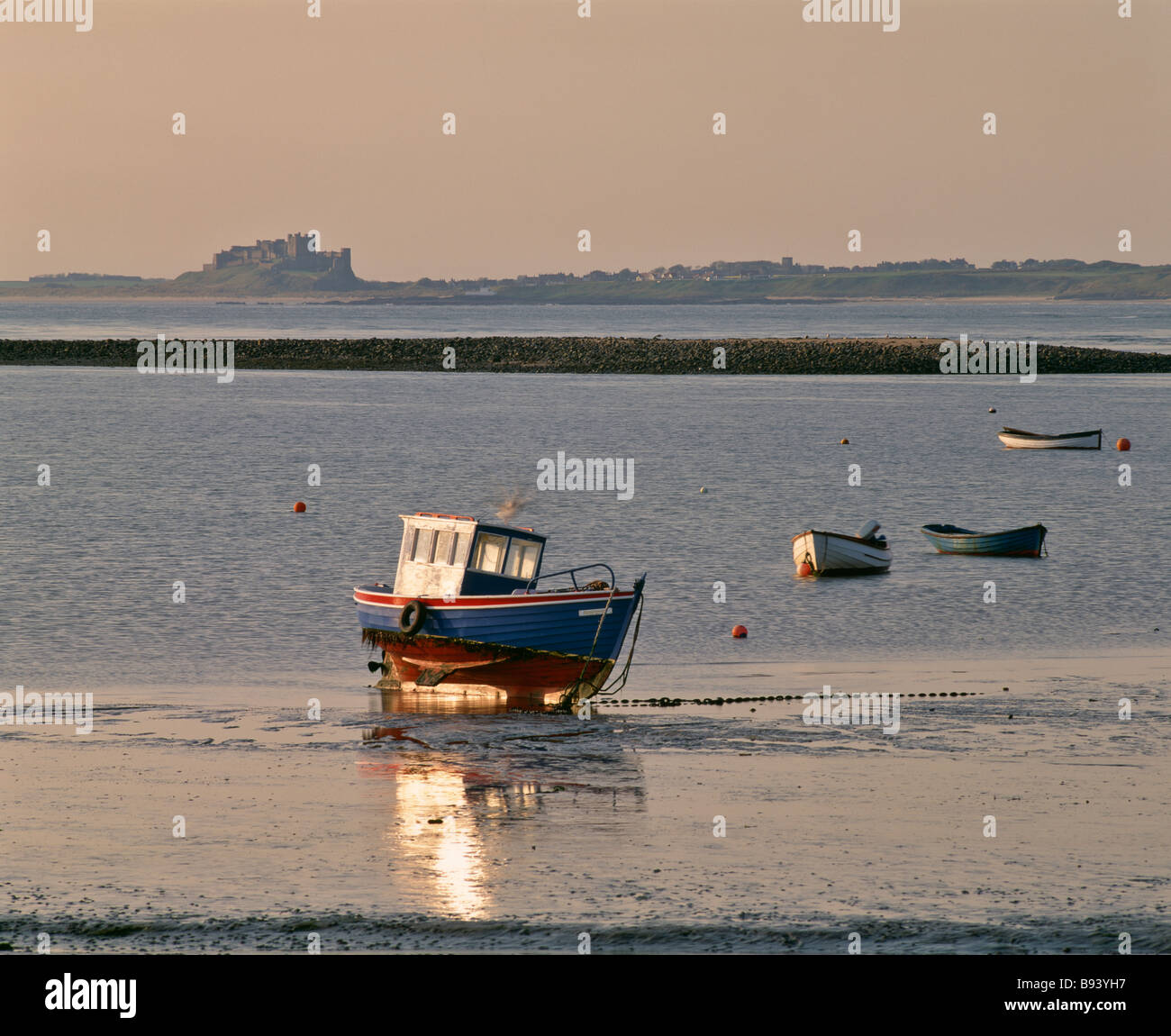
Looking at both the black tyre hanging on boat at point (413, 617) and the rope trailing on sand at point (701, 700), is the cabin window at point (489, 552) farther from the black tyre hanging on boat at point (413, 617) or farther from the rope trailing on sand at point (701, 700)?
the rope trailing on sand at point (701, 700)

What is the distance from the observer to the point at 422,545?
27234 mm

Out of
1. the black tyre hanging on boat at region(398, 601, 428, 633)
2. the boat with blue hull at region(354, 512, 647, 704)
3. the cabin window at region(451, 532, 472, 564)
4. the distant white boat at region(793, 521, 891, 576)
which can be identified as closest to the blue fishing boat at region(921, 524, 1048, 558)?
the distant white boat at region(793, 521, 891, 576)

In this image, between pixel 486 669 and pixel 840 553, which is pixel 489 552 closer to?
pixel 486 669

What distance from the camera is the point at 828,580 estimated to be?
39.9 meters

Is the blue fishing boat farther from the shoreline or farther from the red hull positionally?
the shoreline

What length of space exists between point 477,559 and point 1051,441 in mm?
62479

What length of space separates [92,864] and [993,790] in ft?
36.3

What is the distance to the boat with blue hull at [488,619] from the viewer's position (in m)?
25.1

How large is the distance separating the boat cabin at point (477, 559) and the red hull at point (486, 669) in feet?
3.54

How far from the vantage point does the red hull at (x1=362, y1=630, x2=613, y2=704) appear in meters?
25.1

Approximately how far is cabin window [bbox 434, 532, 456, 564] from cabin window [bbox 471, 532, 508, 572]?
0.49 metres

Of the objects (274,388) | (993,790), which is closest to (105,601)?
(993,790)

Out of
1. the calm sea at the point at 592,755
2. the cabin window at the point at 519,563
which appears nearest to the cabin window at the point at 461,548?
the cabin window at the point at 519,563

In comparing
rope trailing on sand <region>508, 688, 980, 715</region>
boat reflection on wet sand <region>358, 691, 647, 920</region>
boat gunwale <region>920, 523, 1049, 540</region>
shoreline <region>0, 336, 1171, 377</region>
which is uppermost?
shoreline <region>0, 336, 1171, 377</region>
